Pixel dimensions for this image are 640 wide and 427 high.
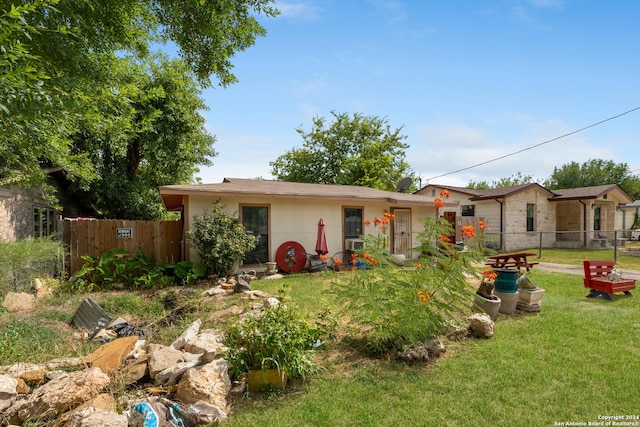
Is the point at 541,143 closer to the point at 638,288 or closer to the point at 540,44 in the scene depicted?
the point at 540,44

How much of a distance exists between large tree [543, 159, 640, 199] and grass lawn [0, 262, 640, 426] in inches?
1708

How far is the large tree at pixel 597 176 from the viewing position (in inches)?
1464

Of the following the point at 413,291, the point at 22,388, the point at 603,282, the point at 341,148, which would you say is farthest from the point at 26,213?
the point at 341,148

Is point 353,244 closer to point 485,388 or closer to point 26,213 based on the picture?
point 485,388

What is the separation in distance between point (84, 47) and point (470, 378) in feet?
21.0

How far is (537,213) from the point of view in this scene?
17.2 meters

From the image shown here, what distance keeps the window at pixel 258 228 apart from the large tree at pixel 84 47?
13.5 feet

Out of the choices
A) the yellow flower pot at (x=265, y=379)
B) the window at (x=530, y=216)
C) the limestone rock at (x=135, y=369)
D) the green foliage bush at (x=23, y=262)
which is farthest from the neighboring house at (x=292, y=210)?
the window at (x=530, y=216)

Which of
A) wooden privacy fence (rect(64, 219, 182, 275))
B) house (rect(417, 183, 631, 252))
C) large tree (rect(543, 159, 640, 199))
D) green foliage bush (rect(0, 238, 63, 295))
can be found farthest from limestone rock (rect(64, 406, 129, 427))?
large tree (rect(543, 159, 640, 199))

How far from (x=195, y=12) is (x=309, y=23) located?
272cm

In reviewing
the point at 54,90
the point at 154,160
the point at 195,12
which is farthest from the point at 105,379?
the point at 154,160

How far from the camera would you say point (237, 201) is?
9031 millimetres

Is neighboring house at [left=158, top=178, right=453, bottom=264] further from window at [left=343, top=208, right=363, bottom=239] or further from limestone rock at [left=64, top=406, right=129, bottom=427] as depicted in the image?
limestone rock at [left=64, top=406, right=129, bottom=427]

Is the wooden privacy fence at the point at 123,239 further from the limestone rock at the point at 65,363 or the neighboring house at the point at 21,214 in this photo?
the limestone rock at the point at 65,363
